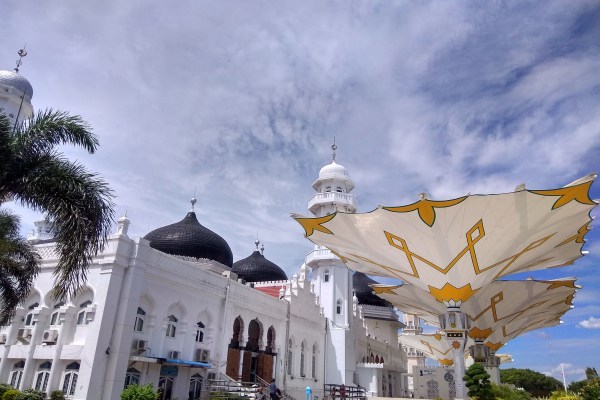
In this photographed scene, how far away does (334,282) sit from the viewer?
37.8 metres

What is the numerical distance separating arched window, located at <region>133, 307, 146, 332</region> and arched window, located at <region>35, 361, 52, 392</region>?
3497 mm

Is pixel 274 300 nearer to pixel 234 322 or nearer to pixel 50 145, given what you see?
pixel 234 322

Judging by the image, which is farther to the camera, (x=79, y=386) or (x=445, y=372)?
(x=445, y=372)

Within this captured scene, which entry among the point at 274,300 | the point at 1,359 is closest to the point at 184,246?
the point at 274,300

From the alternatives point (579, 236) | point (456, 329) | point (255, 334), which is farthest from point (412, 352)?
point (579, 236)

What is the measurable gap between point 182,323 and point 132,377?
142 inches

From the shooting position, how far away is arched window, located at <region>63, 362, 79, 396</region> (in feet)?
59.7

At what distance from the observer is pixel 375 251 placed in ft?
70.7

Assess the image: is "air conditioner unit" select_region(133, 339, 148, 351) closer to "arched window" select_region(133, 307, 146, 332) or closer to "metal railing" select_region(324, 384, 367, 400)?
"arched window" select_region(133, 307, 146, 332)

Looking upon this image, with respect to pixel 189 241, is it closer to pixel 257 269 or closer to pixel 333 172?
pixel 257 269

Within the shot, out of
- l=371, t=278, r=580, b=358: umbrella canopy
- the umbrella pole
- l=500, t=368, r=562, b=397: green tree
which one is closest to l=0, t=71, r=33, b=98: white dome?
l=371, t=278, r=580, b=358: umbrella canopy

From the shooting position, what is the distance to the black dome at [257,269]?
127 feet

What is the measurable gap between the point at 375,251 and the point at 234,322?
974 centimetres

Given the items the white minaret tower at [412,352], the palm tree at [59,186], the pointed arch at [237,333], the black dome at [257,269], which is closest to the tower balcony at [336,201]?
the black dome at [257,269]
